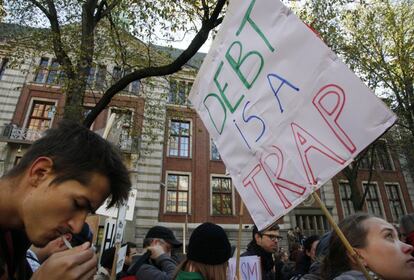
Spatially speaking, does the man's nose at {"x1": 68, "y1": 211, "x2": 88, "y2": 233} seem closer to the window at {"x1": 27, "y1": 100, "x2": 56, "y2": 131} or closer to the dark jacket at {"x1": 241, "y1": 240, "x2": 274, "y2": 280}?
the dark jacket at {"x1": 241, "y1": 240, "x2": 274, "y2": 280}

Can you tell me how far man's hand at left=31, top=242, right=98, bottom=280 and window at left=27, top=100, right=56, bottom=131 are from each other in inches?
691

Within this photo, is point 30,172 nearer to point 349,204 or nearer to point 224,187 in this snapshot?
point 224,187

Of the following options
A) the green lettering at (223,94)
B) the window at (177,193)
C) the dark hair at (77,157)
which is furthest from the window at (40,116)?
the dark hair at (77,157)

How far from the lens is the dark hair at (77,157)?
1283 millimetres

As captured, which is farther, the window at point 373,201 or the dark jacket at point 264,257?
the window at point 373,201

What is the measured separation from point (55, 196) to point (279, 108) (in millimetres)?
1324

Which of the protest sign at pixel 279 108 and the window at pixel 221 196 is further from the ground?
the window at pixel 221 196

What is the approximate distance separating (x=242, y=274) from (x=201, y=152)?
14.8m

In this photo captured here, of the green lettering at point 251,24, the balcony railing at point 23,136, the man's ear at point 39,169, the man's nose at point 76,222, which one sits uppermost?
the balcony railing at point 23,136

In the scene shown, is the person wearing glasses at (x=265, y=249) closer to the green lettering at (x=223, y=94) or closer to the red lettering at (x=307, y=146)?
the green lettering at (x=223, y=94)

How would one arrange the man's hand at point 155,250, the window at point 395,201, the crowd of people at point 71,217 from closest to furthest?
the crowd of people at point 71,217, the man's hand at point 155,250, the window at point 395,201

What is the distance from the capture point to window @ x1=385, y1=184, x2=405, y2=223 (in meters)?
20.0

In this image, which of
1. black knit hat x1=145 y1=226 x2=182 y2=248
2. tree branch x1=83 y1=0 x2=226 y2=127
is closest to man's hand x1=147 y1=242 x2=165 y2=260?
black knit hat x1=145 y1=226 x2=182 y2=248

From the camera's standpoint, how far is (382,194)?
20.2 meters
